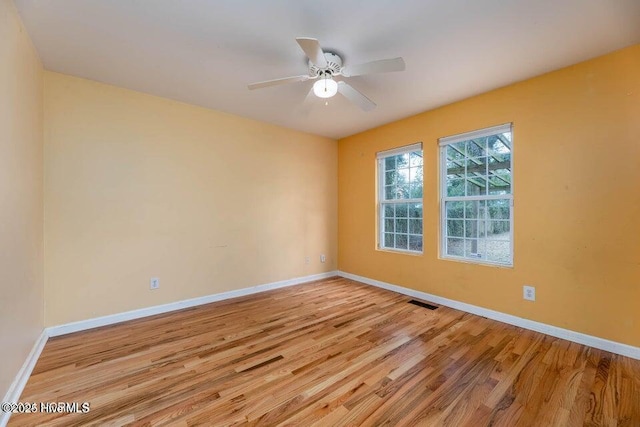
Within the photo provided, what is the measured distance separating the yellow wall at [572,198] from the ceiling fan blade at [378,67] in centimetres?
165

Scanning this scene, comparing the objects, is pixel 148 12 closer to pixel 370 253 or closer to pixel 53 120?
pixel 53 120

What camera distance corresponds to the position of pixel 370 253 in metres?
4.21

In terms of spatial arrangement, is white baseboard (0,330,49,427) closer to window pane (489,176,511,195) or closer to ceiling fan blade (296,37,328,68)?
ceiling fan blade (296,37,328,68)

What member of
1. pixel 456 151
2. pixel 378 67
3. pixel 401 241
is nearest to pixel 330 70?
pixel 378 67

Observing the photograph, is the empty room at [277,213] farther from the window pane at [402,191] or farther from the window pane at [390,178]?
the window pane at [390,178]

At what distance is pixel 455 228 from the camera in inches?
129

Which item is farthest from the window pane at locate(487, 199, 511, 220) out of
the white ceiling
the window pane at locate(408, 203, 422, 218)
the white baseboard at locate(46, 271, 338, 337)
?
the white baseboard at locate(46, 271, 338, 337)

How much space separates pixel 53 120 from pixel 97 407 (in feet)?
8.13

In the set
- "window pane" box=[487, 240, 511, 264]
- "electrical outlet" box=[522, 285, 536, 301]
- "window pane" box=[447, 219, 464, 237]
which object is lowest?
"electrical outlet" box=[522, 285, 536, 301]

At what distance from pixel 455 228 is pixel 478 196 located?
0.47 metres

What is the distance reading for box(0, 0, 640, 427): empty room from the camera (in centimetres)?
167

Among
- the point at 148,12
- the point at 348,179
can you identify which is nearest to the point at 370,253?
the point at 348,179

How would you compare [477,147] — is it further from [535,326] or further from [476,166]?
[535,326]

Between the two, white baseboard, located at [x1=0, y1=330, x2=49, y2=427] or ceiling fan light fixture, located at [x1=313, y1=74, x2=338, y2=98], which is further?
ceiling fan light fixture, located at [x1=313, y1=74, x2=338, y2=98]
